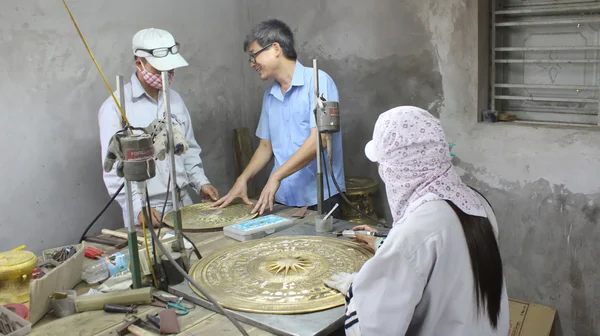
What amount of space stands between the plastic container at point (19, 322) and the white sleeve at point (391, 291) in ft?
3.29

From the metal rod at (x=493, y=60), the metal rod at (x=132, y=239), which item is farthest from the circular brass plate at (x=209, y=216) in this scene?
the metal rod at (x=493, y=60)

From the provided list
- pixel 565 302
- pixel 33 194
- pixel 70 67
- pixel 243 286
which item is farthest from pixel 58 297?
pixel 565 302

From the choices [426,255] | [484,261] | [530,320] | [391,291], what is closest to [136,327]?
[391,291]

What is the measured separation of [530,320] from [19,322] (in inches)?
93.1

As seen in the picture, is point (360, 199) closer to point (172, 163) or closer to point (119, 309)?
point (172, 163)

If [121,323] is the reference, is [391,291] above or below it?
above

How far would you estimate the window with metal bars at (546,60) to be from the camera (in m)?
2.91

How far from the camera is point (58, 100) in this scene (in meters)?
3.14

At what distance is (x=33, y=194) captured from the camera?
121 inches

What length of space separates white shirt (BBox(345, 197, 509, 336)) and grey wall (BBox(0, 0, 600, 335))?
5.91 ft

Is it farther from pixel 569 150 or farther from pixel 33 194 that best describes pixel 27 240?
pixel 569 150

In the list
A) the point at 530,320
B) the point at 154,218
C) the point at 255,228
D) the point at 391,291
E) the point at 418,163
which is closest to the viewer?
the point at 391,291

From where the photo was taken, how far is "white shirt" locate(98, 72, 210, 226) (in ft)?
8.99

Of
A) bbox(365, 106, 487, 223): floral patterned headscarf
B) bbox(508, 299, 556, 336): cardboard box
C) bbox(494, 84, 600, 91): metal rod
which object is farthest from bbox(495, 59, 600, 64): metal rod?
bbox(365, 106, 487, 223): floral patterned headscarf
